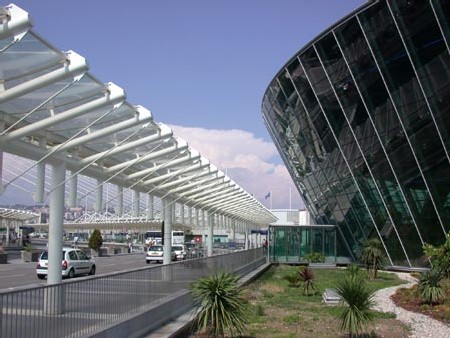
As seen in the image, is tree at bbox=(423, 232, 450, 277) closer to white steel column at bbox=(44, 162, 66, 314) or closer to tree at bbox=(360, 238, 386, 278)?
white steel column at bbox=(44, 162, 66, 314)

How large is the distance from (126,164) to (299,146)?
27222 millimetres

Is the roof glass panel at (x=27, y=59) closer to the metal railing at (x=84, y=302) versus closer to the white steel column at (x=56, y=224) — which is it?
the white steel column at (x=56, y=224)

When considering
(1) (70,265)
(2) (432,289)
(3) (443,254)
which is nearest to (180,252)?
(1) (70,265)

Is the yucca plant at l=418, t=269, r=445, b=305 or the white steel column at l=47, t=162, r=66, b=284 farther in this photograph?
the yucca plant at l=418, t=269, r=445, b=305

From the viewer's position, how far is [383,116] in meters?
31.3

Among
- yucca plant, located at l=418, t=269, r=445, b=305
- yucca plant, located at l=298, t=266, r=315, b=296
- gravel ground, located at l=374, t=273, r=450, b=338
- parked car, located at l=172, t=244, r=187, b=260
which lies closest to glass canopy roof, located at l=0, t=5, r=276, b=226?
yucca plant, located at l=298, t=266, r=315, b=296

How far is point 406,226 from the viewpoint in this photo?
33.5m

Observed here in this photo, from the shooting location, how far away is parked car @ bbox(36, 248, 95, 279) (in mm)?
28484

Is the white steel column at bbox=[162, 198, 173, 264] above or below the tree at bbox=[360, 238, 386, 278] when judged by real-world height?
above

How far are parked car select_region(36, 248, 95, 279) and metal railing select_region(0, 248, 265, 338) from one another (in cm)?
1418

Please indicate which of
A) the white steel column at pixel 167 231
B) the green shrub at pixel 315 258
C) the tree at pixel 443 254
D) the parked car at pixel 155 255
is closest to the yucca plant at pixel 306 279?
the tree at pixel 443 254

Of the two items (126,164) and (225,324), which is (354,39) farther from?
(225,324)

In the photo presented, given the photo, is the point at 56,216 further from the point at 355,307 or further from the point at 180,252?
the point at 180,252

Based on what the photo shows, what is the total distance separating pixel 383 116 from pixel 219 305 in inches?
863
